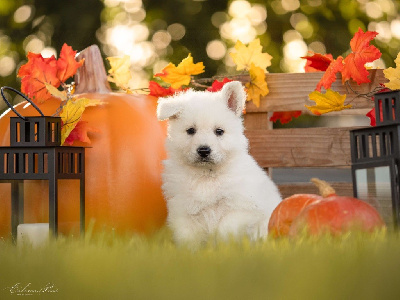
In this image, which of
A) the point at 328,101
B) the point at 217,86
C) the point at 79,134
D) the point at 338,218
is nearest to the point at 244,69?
the point at 217,86

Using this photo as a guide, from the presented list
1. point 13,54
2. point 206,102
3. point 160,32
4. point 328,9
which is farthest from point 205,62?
point 206,102

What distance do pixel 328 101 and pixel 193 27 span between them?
8.65 ft

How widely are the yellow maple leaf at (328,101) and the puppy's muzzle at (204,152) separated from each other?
0.49m

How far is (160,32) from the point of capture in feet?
16.9

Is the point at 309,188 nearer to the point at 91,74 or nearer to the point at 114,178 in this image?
the point at 114,178

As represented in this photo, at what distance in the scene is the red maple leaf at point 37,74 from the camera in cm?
288

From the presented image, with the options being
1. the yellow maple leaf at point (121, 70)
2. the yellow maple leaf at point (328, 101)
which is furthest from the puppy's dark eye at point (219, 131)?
the yellow maple leaf at point (121, 70)

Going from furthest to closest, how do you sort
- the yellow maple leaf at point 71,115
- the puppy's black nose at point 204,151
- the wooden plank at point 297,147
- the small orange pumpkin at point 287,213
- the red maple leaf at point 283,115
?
the red maple leaf at point 283,115 → the wooden plank at point 297,147 → the yellow maple leaf at point 71,115 → the puppy's black nose at point 204,151 → the small orange pumpkin at point 287,213

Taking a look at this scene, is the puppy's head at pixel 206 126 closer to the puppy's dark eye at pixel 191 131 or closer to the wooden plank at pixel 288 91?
the puppy's dark eye at pixel 191 131

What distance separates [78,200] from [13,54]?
2748 millimetres

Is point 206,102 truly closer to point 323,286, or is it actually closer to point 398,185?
point 398,185

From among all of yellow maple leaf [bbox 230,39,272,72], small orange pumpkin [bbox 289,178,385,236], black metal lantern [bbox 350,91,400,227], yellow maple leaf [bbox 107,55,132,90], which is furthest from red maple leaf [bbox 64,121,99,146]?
black metal lantern [bbox 350,91,400,227]

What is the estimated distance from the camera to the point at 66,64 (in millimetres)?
2941

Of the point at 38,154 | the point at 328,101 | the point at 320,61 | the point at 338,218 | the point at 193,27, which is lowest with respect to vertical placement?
the point at 338,218
